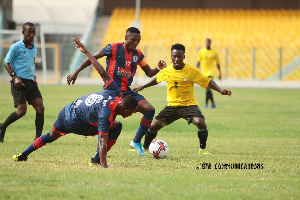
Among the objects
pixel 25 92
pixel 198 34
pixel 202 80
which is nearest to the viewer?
pixel 202 80

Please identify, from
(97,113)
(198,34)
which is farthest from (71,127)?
(198,34)

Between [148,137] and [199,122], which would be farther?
[148,137]

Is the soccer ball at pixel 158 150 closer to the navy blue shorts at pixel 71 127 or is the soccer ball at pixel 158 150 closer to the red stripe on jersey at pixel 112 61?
the navy blue shorts at pixel 71 127

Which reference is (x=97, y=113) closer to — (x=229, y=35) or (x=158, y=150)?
(x=158, y=150)

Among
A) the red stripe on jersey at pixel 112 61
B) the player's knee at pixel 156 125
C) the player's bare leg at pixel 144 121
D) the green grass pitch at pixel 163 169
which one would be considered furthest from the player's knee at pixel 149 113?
the red stripe on jersey at pixel 112 61

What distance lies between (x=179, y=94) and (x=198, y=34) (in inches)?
1348

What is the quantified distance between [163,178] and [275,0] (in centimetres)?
4407

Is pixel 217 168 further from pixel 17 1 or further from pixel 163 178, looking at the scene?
pixel 17 1

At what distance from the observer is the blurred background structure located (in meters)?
39.2

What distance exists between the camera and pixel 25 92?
1080 cm

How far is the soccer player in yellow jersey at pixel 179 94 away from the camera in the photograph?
32.7 ft

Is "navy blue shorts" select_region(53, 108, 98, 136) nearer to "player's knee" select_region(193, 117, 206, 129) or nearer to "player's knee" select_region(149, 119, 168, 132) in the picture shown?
"player's knee" select_region(149, 119, 168, 132)

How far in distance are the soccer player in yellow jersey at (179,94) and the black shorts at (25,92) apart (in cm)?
202

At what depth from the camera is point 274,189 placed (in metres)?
6.58
